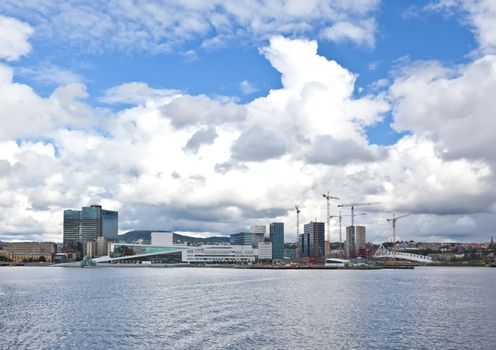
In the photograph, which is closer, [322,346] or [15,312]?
[322,346]

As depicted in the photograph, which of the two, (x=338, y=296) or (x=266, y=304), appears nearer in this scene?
(x=266, y=304)

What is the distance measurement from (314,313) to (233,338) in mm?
13446

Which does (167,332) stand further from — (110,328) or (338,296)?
(338,296)

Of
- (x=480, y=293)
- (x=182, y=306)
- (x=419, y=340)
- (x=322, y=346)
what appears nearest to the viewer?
(x=322, y=346)

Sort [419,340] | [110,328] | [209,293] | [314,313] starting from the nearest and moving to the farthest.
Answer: [419,340]
[110,328]
[314,313]
[209,293]

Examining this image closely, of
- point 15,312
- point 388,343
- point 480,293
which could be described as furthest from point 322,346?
point 480,293

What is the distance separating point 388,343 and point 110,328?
17.9 m

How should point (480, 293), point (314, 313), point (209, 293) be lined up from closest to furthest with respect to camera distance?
point (314, 313) < point (209, 293) < point (480, 293)

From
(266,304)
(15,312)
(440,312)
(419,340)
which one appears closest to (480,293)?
(440,312)

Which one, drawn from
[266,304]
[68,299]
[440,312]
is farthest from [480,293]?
[68,299]

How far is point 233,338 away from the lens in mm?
32750

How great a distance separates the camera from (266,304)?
5072 centimetres

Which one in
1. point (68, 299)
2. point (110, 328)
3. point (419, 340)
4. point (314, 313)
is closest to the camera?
point (419, 340)

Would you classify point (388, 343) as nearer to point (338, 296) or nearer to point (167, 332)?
point (167, 332)
